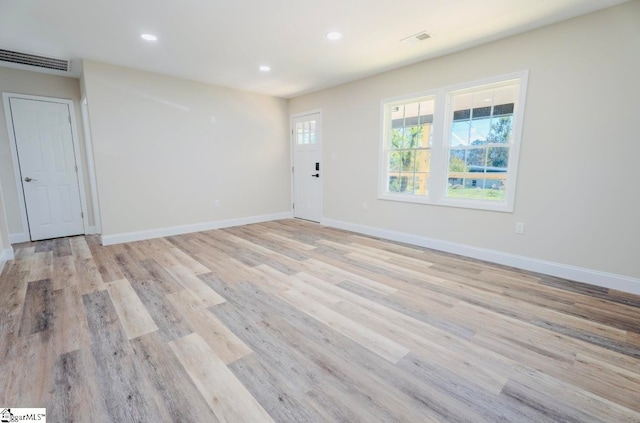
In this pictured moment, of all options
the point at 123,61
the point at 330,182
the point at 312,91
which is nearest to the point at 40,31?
the point at 123,61

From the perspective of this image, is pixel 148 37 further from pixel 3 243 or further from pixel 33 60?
pixel 3 243

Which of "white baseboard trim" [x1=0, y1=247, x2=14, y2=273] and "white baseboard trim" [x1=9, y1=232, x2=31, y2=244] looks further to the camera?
"white baseboard trim" [x1=9, y1=232, x2=31, y2=244]

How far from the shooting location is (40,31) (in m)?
2.97

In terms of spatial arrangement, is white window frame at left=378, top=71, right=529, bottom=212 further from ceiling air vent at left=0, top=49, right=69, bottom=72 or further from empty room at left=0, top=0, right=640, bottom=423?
ceiling air vent at left=0, top=49, right=69, bottom=72

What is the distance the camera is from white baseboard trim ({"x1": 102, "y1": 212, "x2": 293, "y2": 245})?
4.24 meters

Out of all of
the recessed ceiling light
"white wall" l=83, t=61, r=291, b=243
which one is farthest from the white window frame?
the recessed ceiling light

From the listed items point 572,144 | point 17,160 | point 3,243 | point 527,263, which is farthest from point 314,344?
point 17,160

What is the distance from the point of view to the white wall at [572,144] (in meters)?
2.57

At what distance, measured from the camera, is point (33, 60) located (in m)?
3.80

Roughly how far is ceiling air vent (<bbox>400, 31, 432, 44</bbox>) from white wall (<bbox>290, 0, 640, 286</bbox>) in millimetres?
696

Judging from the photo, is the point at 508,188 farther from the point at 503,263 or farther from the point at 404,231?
the point at 404,231

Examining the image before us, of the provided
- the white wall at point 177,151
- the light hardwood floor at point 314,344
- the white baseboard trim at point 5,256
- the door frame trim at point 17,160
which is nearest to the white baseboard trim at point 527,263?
the light hardwood floor at point 314,344

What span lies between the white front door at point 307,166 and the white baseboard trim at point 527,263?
1.59m

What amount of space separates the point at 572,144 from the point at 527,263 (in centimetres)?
133
